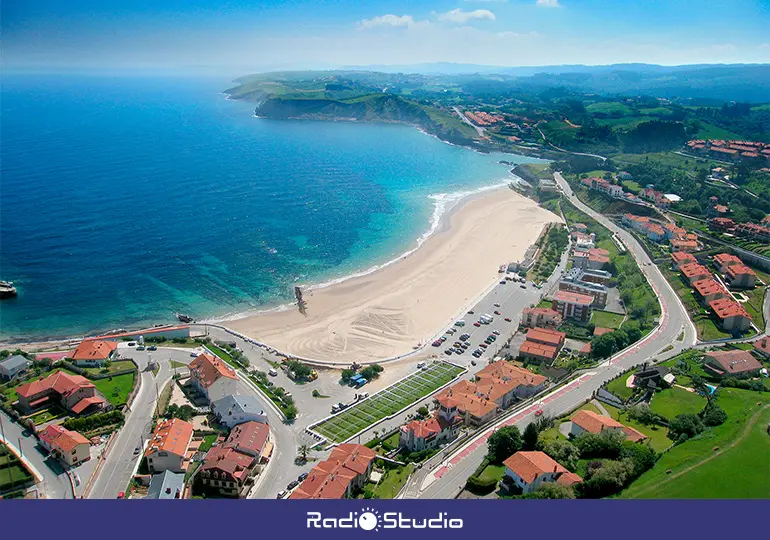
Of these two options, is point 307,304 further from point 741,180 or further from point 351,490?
point 741,180

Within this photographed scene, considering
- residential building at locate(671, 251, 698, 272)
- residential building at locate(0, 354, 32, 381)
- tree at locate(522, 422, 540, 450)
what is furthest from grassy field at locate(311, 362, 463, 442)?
residential building at locate(671, 251, 698, 272)

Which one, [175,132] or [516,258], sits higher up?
[175,132]

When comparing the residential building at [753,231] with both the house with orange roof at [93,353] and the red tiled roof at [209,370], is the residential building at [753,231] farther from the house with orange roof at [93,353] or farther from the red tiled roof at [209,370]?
the house with orange roof at [93,353]

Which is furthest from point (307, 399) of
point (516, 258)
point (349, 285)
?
point (516, 258)

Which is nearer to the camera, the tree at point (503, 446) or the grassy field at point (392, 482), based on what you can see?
the grassy field at point (392, 482)

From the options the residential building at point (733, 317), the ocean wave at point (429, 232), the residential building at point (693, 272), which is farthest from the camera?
the residential building at point (693, 272)

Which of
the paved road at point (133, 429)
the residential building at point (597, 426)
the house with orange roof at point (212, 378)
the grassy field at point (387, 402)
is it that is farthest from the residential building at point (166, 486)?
the residential building at point (597, 426)

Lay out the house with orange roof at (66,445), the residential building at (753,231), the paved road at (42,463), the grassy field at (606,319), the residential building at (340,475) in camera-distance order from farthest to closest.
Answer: the residential building at (753,231), the grassy field at (606,319), the house with orange roof at (66,445), the paved road at (42,463), the residential building at (340,475)
